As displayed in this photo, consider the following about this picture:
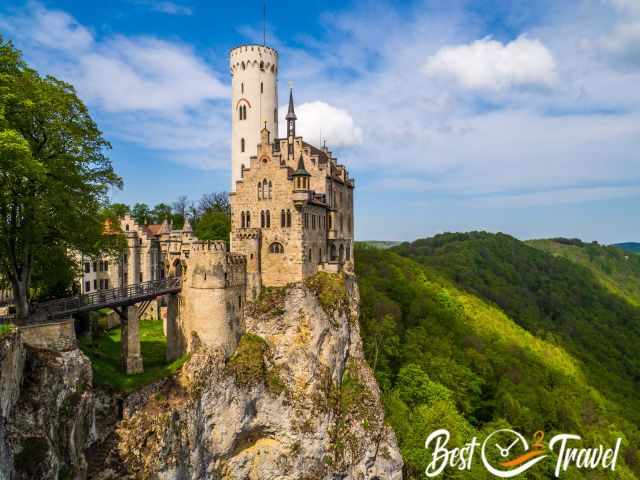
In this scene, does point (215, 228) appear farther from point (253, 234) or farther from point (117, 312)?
point (117, 312)

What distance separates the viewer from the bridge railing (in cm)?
2799

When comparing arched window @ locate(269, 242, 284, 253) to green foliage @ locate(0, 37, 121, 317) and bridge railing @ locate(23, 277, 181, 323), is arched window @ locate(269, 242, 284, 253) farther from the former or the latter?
green foliage @ locate(0, 37, 121, 317)

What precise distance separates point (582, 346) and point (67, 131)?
113m

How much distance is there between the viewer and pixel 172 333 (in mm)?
37188

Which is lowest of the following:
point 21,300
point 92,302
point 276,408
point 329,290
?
point 276,408

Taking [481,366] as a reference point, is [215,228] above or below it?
above

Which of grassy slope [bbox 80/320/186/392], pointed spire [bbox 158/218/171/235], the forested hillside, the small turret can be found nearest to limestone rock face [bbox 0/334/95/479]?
grassy slope [bbox 80/320/186/392]

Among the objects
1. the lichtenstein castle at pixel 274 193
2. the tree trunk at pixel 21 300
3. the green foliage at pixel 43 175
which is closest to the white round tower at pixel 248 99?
the lichtenstein castle at pixel 274 193

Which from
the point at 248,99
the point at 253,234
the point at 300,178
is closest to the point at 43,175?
the point at 253,234

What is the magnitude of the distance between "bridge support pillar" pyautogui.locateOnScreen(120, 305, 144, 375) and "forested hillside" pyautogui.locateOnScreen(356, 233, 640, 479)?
88.7ft

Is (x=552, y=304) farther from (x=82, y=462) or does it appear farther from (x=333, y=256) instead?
(x=82, y=462)

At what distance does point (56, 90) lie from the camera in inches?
1094

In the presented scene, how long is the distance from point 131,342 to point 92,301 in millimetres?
3988

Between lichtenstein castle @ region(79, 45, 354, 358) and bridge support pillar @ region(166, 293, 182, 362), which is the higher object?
lichtenstein castle @ region(79, 45, 354, 358)
